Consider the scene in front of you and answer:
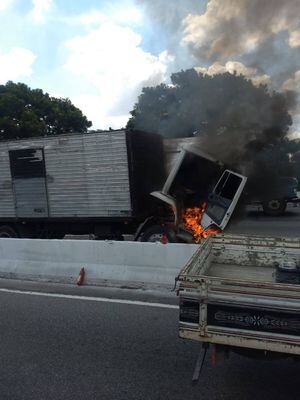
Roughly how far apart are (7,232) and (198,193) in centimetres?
510

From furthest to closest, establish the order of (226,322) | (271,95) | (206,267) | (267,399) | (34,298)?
(271,95), (34,298), (206,267), (267,399), (226,322)

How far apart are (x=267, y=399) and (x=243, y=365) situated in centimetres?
65

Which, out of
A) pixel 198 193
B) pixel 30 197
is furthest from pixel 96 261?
pixel 30 197

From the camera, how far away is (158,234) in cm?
1005

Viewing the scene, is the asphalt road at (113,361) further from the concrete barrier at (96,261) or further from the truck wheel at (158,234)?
the truck wheel at (158,234)

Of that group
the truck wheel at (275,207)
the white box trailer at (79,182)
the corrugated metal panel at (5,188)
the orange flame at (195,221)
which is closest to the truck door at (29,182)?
the white box trailer at (79,182)

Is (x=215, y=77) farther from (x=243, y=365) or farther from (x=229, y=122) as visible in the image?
(x=243, y=365)

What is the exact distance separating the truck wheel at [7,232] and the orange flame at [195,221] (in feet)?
15.2

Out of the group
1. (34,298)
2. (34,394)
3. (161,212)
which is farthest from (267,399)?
(161,212)

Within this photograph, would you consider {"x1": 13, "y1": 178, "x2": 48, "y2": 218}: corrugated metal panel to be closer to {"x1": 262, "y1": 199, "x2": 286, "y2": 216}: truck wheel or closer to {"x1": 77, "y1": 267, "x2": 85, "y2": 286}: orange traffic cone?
{"x1": 77, "y1": 267, "x2": 85, "y2": 286}: orange traffic cone

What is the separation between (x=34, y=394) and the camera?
396 cm

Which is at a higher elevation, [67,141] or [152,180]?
[67,141]

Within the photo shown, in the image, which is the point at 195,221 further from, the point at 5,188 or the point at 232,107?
the point at 5,188

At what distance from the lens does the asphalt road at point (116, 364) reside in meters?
3.93
